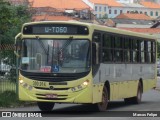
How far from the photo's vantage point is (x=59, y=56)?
61.6 feet

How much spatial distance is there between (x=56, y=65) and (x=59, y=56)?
0.29 metres

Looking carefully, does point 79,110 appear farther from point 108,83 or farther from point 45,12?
point 45,12

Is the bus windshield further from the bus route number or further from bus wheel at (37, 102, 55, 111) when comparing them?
bus wheel at (37, 102, 55, 111)

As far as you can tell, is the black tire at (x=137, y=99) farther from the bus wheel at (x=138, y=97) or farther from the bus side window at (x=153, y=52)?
the bus side window at (x=153, y=52)

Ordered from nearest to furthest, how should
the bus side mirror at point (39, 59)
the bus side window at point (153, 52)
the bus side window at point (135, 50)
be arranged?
the bus side mirror at point (39, 59) → the bus side window at point (135, 50) → the bus side window at point (153, 52)

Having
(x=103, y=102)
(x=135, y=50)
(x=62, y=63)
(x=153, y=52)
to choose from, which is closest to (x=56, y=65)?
(x=62, y=63)

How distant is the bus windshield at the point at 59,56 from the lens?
18.7 m

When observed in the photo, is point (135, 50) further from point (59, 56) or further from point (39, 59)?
point (39, 59)

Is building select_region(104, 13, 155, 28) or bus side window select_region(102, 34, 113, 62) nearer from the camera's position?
bus side window select_region(102, 34, 113, 62)

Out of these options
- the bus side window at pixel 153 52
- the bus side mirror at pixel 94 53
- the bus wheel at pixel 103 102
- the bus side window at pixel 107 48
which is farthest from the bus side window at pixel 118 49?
the bus side window at pixel 153 52

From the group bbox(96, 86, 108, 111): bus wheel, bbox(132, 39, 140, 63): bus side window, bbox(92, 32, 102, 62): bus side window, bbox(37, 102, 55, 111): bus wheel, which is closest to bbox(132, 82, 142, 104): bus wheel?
bbox(132, 39, 140, 63): bus side window

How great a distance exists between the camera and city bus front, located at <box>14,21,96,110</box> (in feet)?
60.8

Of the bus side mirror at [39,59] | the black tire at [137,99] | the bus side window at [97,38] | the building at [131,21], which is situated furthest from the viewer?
the building at [131,21]

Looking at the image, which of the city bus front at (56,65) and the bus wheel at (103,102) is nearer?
the city bus front at (56,65)
